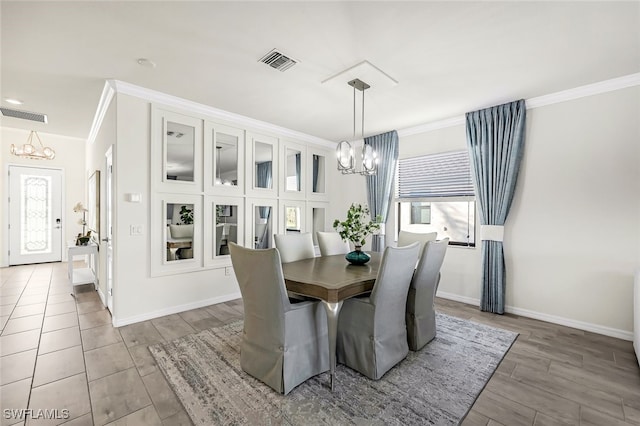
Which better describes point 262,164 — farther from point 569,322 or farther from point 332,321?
point 569,322

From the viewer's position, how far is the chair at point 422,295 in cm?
258

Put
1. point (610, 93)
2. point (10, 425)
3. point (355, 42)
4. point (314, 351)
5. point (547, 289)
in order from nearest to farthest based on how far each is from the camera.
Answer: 1. point (10, 425)
2. point (314, 351)
3. point (355, 42)
4. point (610, 93)
5. point (547, 289)

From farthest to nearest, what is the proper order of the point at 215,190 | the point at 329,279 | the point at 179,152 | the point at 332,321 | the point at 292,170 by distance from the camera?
the point at 292,170, the point at 215,190, the point at 179,152, the point at 329,279, the point at 332,321

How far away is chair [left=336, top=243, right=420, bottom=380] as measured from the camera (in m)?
2.15

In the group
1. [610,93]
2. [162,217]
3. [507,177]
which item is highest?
[610,93]

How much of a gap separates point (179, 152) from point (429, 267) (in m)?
3.26

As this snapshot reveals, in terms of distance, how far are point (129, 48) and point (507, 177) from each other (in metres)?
4.29

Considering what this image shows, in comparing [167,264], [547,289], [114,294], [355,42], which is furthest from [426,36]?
[114,294]

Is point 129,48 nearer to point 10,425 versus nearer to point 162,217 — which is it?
point 162,217

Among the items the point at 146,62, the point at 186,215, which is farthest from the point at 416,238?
the point at 146,62

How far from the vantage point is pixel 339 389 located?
6.70 ft

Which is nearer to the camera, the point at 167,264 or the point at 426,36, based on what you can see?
the point at 426,36

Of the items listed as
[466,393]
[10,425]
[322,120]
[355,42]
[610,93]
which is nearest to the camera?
[10,425]

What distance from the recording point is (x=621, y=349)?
2.71 meters
